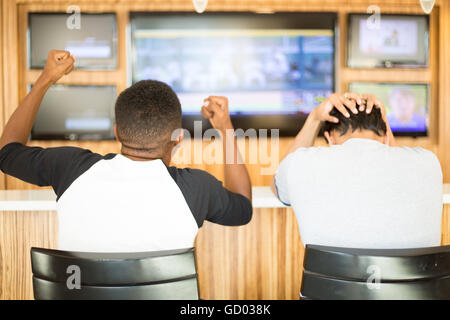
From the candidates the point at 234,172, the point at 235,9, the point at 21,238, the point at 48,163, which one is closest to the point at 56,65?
the point at 48,163

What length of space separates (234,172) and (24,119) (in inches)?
23.4

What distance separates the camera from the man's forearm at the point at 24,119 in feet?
3.51

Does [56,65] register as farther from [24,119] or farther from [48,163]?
[48,163]

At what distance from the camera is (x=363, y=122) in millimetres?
1162

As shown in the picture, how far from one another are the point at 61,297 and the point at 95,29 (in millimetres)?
2639

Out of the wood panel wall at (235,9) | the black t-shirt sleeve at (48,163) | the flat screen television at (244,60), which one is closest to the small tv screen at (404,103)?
the wood panel wall at (235,9)

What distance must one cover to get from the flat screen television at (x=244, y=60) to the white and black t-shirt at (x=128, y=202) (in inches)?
88.3

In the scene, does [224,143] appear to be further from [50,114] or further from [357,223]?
[50,114]

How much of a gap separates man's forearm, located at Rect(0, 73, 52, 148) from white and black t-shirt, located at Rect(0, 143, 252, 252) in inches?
7.6

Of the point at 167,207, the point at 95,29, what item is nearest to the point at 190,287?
the point at 167,207

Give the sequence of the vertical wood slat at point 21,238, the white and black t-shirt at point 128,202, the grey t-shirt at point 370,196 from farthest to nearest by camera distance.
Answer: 1. the vertical wood slat at point 21,238
2. the grey t-shirt at point 370,196
3. the white and black t-shirt at point 128,202

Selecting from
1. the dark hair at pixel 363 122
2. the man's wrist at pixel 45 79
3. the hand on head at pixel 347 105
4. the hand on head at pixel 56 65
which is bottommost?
the dark hair at pixel 363 122

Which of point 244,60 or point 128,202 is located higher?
point 244,60

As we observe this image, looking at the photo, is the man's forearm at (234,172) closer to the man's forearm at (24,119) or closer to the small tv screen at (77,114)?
the man's forearm at (24,119)
